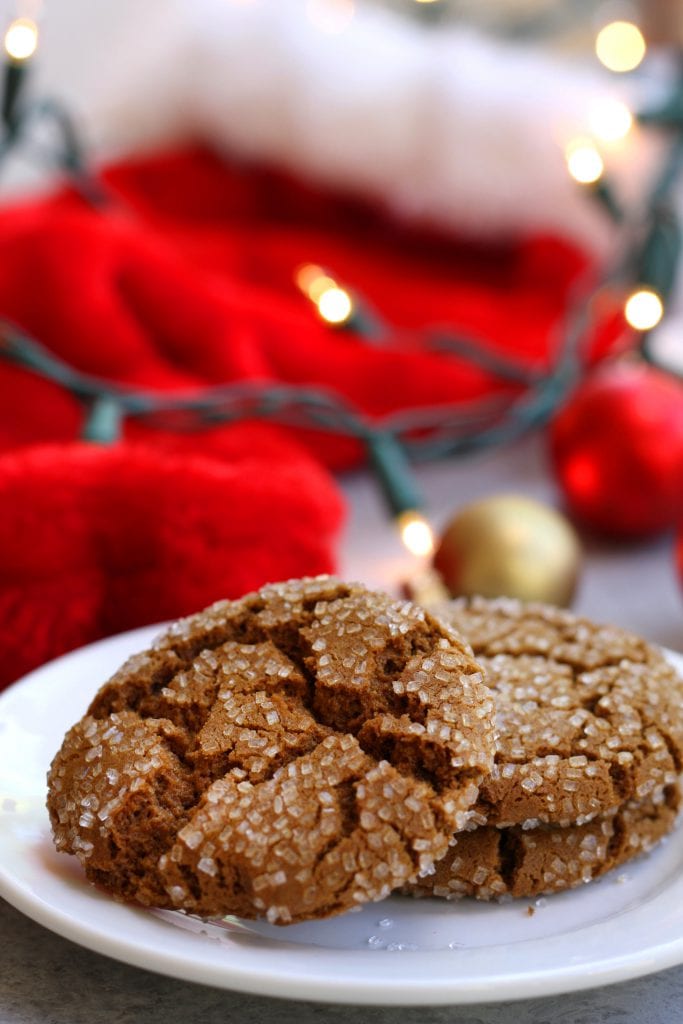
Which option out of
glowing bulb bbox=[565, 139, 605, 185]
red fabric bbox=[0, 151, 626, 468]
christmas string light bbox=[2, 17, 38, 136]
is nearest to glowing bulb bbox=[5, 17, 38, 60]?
christmas string light bbox=[2, 17, 38, 136]

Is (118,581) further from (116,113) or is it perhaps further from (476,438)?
(116,113)

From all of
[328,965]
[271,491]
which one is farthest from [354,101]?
[328,965]

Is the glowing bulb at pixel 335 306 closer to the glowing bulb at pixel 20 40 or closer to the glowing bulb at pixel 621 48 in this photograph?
the glowing bulb at pixel 20 40

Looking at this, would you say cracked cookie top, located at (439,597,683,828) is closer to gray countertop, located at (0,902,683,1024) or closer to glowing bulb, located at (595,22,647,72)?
gray countertop, located at (0,902,683,1024)

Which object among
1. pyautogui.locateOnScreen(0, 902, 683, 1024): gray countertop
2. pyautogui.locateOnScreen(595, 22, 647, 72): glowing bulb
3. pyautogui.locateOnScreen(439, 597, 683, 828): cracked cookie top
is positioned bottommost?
pyautogui.locateOnScreen(0, 902, 683, 1024): gray countertop

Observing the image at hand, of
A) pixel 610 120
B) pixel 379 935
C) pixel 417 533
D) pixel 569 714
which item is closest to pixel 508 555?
pixel 417 533

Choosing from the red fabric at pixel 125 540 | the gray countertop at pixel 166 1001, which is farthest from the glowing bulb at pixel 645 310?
the gray countertop at pixel 166 1001
